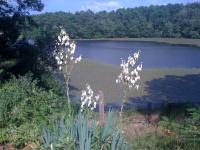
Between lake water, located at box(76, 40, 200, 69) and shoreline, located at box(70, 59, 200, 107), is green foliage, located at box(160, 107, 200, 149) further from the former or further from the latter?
lake water, located at box(76, 40, 200, 69)

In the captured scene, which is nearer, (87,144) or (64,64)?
(87,144)

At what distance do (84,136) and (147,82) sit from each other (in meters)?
29.9

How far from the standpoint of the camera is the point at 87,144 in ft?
16.0

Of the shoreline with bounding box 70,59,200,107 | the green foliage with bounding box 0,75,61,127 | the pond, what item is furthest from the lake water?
the green foliage with bounding box 0,75,61,127

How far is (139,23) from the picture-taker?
264 ft

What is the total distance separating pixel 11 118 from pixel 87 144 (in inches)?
161

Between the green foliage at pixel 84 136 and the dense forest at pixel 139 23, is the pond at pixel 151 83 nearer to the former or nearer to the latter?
the green foliage at pixel 84 136

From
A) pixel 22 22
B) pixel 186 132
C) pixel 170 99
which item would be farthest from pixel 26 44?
pixel 186 132

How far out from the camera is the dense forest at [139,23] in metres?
74.5

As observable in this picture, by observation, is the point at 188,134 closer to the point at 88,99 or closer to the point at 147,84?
the point at 88,99

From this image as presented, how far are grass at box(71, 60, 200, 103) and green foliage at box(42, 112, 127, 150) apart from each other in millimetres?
20960

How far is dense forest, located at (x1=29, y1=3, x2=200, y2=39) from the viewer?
74.5 meters

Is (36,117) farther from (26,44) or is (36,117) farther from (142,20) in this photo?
(142,20)

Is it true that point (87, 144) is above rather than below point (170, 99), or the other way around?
above
